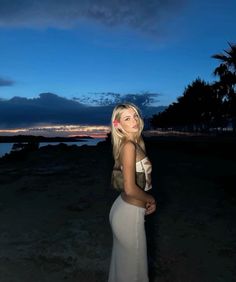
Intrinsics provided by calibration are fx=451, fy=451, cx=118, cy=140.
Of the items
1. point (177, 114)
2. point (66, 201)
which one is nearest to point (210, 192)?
point (66, 201)

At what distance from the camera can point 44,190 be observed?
40.8 feet

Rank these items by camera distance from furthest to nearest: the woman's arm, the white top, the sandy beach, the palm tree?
the palm tree → the sandy beach → the white top → the woman's arm

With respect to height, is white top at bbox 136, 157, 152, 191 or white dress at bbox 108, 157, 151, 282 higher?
white top at bbox 136, 157, 152, 191

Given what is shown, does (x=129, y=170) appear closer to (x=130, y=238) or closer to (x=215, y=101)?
(x=130, y=238)

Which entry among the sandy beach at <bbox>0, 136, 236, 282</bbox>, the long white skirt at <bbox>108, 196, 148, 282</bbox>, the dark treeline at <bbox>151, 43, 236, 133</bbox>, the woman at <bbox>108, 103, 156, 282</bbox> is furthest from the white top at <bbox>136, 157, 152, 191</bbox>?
the dark treeline at <bbox>151, 43, 236, 133</bbox>

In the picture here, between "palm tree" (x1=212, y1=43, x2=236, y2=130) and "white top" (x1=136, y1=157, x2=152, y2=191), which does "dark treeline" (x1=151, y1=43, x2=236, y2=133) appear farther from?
"white top" (x1=136, y1=157, x2=152, y2=191)

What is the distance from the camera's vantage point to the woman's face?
11.5 ft

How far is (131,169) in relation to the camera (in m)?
3.29

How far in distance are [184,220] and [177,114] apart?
84.2 m

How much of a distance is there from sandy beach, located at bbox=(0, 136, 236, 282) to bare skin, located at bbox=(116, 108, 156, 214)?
2428 millimetres

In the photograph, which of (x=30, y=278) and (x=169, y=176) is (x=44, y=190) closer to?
(x=169, y=176)

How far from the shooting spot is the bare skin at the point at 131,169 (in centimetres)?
330

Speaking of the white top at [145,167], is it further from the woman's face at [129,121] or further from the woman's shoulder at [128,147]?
the woman's face at [129,121]

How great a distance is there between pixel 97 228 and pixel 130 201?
5.00m
